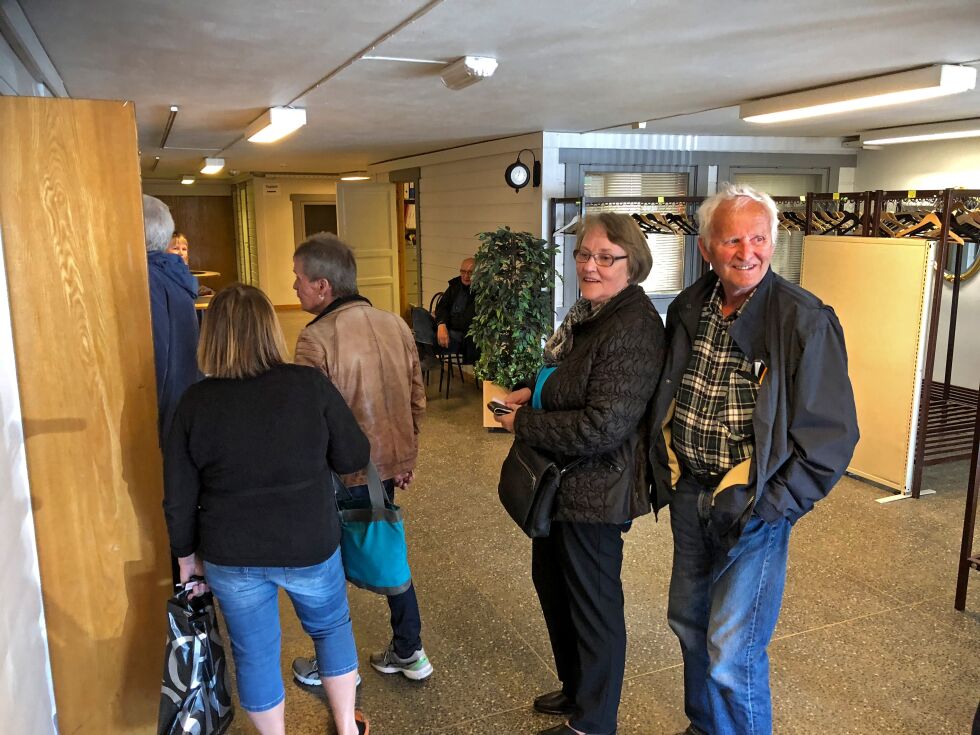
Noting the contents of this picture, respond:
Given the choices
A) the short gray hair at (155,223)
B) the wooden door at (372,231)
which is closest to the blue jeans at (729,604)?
the short gray hair at (155,223)

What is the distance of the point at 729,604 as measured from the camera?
6.07ft

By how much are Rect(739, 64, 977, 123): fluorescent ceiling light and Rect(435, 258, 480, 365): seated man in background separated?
2696 millimetres

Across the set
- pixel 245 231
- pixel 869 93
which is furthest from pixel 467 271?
pixel 245 231

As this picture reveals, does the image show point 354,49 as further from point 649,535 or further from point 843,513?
point 843,513

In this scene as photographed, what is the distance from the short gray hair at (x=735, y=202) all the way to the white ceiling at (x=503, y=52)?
78 centimetres

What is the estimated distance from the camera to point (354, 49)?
286 centimetres

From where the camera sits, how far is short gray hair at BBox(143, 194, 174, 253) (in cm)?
238

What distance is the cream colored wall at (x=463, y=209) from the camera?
6125mm

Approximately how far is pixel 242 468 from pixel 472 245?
17.8 feet

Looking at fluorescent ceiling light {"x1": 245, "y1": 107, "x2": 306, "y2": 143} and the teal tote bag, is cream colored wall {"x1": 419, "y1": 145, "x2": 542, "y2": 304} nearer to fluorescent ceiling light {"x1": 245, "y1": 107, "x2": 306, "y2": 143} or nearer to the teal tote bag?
fluorescent ceiling light {"x1": 245, "y1": 107, "x2": 306, "y2": 143}

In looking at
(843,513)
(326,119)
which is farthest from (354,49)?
(843,513)

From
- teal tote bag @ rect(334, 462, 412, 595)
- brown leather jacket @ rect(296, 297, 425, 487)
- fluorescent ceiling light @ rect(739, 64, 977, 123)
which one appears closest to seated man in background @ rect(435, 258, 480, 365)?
fluorescent ceiling light @ rect(739, 64, 977, 123)

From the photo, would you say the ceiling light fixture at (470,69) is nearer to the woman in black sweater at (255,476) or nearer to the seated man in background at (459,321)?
the woman in black sweater at (255,476)

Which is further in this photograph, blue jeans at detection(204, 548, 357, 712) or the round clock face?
the round clock face
